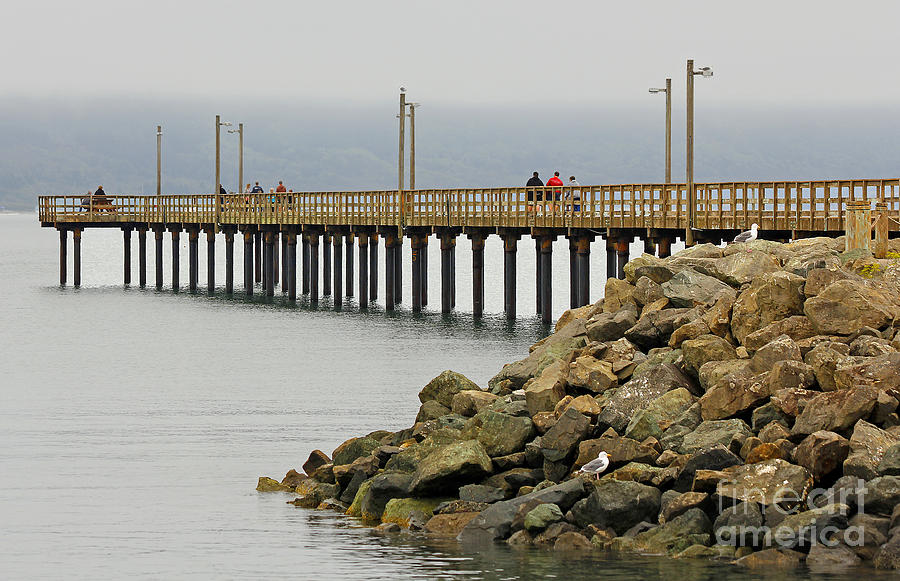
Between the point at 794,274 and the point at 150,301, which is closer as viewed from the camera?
the point at 794,274

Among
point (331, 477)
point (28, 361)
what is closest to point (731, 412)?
point (331, 477)

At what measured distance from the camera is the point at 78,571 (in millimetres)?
18656

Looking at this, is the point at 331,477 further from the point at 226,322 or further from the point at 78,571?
the point at 226,322

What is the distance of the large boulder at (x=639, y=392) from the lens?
69.8ft

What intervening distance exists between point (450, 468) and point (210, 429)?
10874 millimetres

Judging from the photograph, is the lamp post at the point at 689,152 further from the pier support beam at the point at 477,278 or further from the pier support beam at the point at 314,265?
the pier support beam at the point at 314,265

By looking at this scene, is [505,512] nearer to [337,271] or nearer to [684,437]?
[684,437]

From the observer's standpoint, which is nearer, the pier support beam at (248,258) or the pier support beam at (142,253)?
the pier support beam at (248,258)

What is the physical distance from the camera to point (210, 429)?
3047cm

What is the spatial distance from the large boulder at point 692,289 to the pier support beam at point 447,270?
31.5 m

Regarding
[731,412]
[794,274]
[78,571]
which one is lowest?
[78,571]

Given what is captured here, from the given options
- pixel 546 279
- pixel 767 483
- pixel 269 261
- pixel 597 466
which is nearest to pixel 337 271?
pixel 269 261

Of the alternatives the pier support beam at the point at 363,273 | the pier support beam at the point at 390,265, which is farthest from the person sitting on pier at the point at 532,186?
the pier support beam at the point at 363,273

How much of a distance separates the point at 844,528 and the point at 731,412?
3.22m
